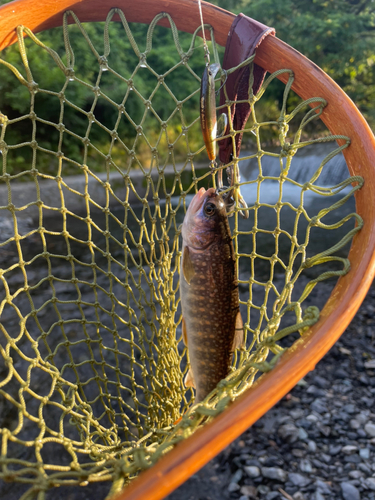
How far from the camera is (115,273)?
4.67 meters

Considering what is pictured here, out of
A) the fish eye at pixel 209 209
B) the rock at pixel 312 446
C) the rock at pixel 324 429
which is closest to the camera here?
the fish eye at pixel 209 209

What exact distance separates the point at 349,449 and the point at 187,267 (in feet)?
6.40

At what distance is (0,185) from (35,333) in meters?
4.01

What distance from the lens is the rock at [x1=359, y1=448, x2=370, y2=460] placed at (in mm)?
2252

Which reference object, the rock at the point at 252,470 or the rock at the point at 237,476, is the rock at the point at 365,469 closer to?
the rock at the point at 252,470

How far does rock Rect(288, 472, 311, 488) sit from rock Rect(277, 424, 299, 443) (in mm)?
245

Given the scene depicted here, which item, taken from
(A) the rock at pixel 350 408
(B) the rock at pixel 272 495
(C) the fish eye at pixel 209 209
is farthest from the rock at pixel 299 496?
(C) the fish eye at pixel 209 209

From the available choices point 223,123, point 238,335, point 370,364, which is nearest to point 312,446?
point 370,364

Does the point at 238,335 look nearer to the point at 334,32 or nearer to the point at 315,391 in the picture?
the point at 315,391

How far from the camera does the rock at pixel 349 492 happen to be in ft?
6.56

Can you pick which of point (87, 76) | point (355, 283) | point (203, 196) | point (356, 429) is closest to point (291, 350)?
point (355, 283)

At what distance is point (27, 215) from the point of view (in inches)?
258

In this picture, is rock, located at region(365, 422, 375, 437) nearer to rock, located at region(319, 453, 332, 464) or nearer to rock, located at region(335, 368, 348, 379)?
rock, located at region(319, 453, 332, 464)

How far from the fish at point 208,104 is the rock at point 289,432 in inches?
86.3
